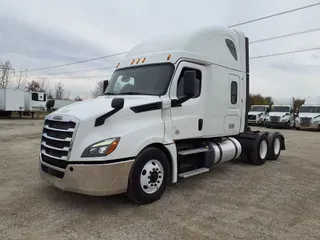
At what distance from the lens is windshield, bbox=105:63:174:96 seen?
5.18 metres

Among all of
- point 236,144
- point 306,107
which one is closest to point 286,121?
point 306,107

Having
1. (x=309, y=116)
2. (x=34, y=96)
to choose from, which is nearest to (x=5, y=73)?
(x=34, y=96)

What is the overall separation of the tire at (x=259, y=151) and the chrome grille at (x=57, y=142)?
18.2 feet

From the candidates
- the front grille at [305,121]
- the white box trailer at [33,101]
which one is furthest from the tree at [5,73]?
the front grille at [305,121]

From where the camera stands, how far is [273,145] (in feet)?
29.0

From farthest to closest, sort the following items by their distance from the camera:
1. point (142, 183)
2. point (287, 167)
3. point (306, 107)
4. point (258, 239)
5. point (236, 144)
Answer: point (306, 107) → point (287, 167) → point (236, 144) → point (142, 183) → point (258, 239)

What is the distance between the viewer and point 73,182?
4.11 meters

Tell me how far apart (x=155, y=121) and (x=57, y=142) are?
164 centimetres

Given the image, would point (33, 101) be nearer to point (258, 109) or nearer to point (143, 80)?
point (258, 109)

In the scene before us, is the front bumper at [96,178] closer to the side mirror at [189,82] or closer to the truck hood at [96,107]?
the truck hood at [96,107]

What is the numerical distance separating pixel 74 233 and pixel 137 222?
2.87 feet

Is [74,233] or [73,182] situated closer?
[74,233]

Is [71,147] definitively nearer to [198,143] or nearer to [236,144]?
[198,143]

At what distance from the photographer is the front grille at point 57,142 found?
4207 mm
